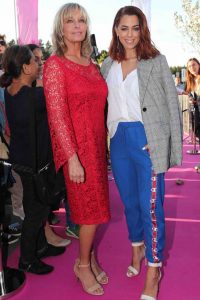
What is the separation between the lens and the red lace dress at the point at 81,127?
2209mm

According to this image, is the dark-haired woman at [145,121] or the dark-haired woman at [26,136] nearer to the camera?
the dark-haired woman at [145,121]

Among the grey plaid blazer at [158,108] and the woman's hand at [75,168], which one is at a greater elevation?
the grey plaid blazer at [158,108]

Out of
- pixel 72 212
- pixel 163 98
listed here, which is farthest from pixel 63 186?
pixel 163 98

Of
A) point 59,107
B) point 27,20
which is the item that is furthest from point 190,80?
point 59,107

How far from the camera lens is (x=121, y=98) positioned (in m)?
2.37

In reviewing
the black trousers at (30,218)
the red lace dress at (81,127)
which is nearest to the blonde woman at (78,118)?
the red lace dress at (81,127)

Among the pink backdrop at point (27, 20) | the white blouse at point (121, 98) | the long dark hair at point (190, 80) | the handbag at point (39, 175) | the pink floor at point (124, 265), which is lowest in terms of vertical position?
the pink floor at point (124, 265)

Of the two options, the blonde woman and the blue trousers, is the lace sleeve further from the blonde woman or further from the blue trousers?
the blue trousers

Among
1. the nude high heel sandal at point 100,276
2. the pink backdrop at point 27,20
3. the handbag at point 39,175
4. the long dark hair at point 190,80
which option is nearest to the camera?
the handbag at point 39,175

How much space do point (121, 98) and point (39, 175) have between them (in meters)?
0.74

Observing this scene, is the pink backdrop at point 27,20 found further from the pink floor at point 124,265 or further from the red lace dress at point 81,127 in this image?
the red lace dress at point 81,127

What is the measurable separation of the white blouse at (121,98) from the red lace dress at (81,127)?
70 millimetres

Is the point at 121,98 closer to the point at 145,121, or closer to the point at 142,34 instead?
the point at 145,121

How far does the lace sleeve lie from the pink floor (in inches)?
37.0
